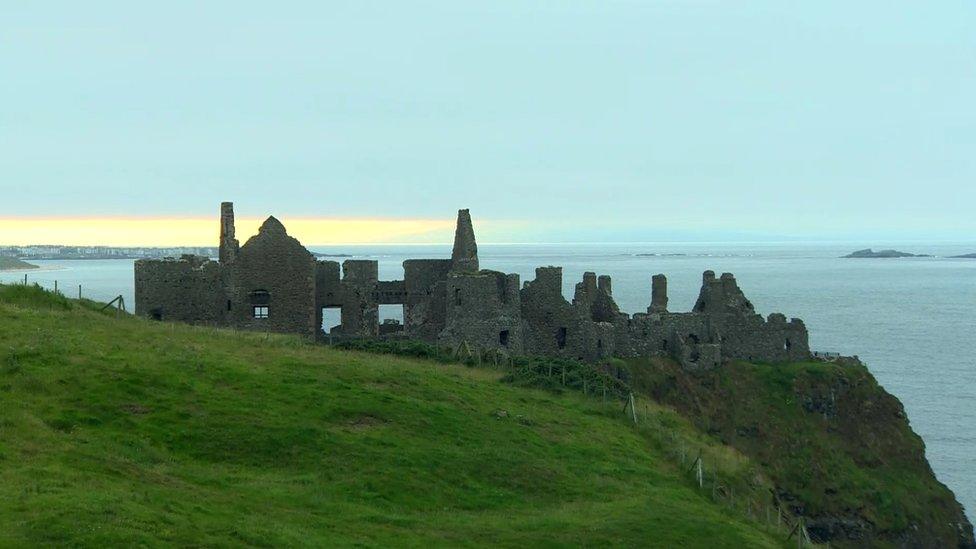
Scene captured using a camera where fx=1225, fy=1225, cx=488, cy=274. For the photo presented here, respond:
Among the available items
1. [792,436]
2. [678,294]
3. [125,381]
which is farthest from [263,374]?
[678,294]

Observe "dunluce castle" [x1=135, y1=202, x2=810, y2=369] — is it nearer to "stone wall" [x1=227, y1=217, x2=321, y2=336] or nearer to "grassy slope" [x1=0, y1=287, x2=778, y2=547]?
"stone wall" [x1=227, y1=217, x2=321, y2=336]

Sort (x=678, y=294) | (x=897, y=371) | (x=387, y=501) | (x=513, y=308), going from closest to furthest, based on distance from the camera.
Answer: (x=387, y=501)
(x=513, y=308)
(x=897, y=371)
(x=678, y=294)

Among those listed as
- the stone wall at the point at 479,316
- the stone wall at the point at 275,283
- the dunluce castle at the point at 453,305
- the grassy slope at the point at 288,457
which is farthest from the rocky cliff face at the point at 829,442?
the stone wall at the point at 275,283

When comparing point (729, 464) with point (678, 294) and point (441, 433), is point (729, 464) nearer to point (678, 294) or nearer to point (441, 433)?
point (441, 433)

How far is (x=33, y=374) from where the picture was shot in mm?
29812

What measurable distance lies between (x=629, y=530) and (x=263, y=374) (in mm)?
11772

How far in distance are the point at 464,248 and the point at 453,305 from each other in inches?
155

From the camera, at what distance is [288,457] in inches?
1123

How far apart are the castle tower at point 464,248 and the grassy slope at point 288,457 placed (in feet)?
49.3

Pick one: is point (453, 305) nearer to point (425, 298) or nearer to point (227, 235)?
point (425, 298)

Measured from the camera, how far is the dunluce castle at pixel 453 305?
172 ft

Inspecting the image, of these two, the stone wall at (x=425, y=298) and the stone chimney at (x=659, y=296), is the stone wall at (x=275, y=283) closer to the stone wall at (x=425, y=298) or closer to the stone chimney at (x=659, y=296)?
the stone wall at (x=425, y=298)

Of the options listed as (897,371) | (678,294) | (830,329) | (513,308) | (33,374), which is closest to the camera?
(33,374)

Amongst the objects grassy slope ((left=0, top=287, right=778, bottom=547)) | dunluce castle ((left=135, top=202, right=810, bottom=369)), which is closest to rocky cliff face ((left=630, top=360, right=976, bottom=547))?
dunluce castle ((left=135, top=202, right=810, bottom=369))
